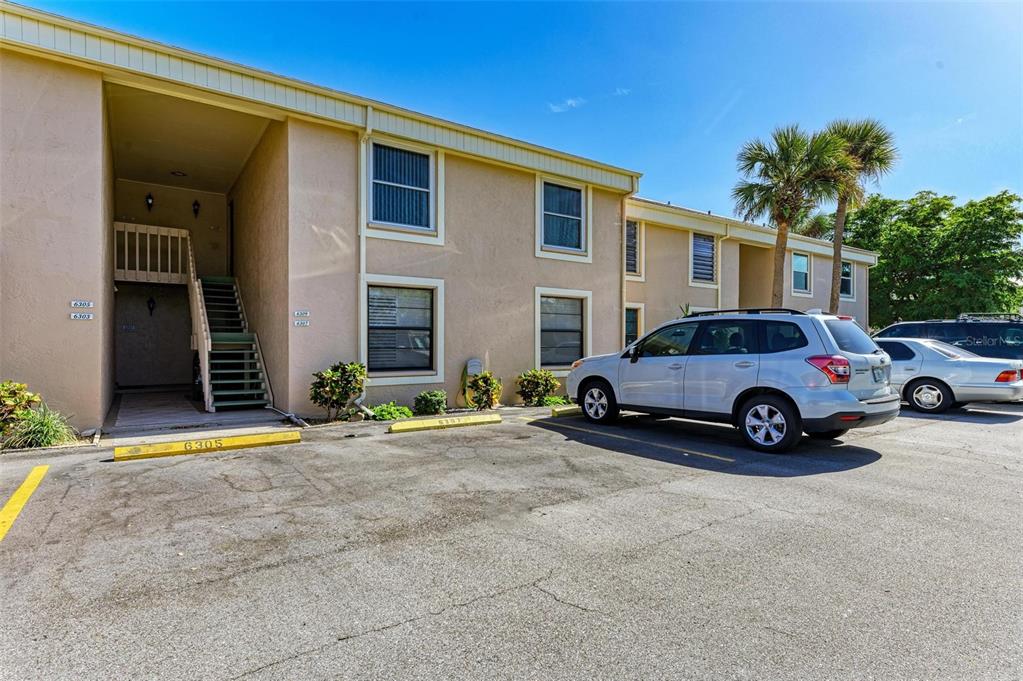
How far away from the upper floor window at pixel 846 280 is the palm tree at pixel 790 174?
7.85 m

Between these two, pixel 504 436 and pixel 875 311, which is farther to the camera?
pixel 875 311

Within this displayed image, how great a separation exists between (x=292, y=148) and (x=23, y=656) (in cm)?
843

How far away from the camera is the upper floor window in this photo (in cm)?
2230

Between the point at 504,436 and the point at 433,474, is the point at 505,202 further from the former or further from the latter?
the point at 433,474

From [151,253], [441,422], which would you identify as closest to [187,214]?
[151,253]

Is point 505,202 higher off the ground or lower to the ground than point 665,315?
higher

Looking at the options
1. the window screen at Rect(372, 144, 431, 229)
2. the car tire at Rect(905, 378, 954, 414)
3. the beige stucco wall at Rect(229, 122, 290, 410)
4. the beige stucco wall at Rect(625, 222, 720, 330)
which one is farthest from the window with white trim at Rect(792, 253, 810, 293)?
the beige stucco wall at Rect(229, 122, 290, 410)

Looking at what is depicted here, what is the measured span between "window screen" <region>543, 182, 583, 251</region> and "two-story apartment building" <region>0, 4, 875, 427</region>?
0.04 meters

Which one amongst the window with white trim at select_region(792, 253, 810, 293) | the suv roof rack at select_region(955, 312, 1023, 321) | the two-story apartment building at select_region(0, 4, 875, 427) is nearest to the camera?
the two-story apartment building at select_region(0, 4, 875, 427)

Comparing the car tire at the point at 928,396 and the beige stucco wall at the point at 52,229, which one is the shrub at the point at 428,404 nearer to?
the beige stucco wall at the point at 52,229

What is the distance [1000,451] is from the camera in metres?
7.04

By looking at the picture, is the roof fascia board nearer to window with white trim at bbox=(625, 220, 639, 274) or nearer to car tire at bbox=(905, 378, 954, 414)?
window with white trim at bbox=(625, 220, 639, 274)

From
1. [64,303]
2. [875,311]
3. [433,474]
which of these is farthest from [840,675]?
[875,311]

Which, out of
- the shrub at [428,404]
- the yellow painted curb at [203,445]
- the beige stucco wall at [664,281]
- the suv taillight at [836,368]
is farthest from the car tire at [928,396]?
the yellow painted curb at [203,445]
